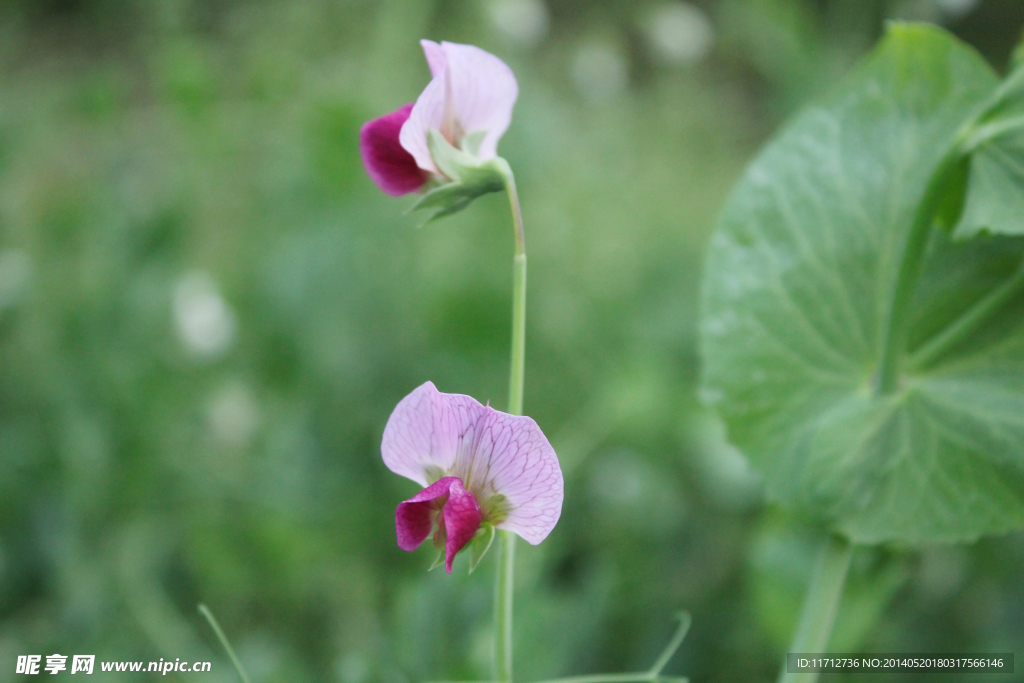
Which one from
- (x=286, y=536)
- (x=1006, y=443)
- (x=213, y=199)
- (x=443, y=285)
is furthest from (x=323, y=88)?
(x=1006, y=443)

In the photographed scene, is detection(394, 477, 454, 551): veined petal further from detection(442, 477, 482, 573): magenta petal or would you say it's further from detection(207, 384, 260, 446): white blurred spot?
detection(207, 384, 260, 446): white blurred spot

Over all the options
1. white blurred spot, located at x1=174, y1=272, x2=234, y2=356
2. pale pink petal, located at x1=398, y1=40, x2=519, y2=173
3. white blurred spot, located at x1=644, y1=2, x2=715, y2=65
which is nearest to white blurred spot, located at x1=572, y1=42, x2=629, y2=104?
white blurred spot, located at x1=644, y1=2, x2=715, y2=65

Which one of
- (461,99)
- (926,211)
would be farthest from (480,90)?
(926,211)

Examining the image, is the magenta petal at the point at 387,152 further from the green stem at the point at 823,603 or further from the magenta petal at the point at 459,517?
the green stem at the point at 823,603

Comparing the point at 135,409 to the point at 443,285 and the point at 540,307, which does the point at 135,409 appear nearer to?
the point at 443,285

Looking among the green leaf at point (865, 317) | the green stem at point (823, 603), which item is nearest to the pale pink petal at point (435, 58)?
the green leaf at point (865, 317)
